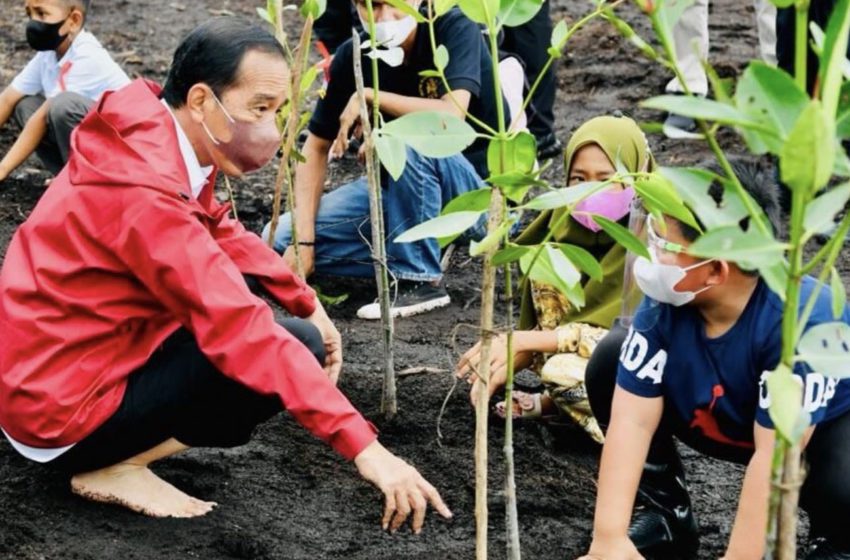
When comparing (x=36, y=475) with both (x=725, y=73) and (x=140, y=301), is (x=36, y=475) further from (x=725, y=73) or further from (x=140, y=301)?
(x=725, y=73)

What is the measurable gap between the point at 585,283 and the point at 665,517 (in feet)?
2.16

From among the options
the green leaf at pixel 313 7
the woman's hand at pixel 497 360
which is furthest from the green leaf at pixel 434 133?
the green leaf at pixel 313 7

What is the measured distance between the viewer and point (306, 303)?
2.89 meters

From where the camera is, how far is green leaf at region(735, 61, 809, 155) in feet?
4.23

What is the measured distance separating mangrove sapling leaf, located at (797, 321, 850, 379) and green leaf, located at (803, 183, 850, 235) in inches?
5.7

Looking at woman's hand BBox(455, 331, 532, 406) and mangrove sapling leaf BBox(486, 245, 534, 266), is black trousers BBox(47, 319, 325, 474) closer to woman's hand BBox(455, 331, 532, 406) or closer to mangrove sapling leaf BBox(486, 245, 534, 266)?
woman's hand BBox(455, 331, 532, 406)

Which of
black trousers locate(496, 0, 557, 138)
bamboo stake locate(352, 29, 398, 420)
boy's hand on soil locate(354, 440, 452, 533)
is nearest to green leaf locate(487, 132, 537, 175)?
boy's hand on soil locate(354, 440, 452, 533)

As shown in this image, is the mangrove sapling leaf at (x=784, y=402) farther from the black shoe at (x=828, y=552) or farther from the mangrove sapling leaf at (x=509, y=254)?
the black shoe at (x=828, y=552)

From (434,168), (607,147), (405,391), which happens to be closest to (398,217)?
(434,168)

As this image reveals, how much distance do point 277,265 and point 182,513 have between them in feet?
1.83

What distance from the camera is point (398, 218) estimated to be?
3998mm

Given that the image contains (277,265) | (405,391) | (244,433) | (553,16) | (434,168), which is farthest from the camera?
(553,16)

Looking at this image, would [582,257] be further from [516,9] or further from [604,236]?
[604,236]

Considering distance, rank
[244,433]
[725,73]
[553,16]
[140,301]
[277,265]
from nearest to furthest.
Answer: [140,301] → [244,433] → [277,265] → [725,73] → [553,16]
